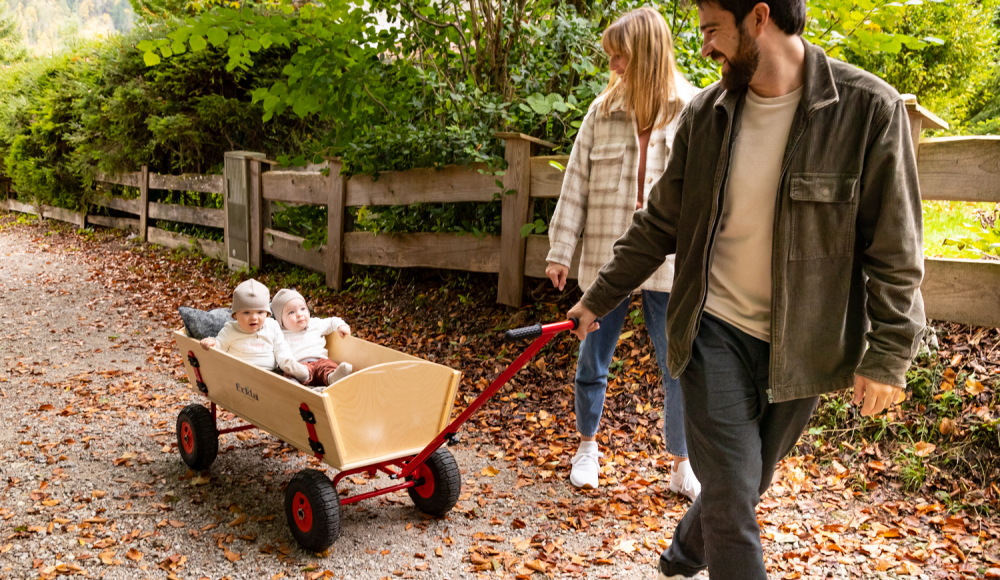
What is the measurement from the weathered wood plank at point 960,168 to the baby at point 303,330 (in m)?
3.12

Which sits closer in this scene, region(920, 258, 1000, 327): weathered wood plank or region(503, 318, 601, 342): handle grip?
region(503, 318, 601, 342): handle grip

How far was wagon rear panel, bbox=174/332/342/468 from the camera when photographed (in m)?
2.95

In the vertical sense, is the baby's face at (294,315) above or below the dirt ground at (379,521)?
above

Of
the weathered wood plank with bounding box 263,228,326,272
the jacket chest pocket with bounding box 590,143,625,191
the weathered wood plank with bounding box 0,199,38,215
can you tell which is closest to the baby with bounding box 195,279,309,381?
the jacket chest pocket with bounding box 590,143,625,191

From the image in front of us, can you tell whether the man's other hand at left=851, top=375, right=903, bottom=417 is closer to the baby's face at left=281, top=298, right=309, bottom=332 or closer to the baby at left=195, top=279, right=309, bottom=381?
the baby at left=195, top=279, right=309, bottom=381

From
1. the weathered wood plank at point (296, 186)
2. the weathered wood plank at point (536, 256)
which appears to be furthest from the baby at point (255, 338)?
the weathered wood plank at point (296, 186)

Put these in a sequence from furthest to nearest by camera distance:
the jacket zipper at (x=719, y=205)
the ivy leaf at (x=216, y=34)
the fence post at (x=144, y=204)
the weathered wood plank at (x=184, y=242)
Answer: the fence post at (x=144, y=204) → the weathered wood plank at (x=184, y=242) → the ivy leaf at (x=216, y=34) → the jacket zipper at (x=719, y=205)

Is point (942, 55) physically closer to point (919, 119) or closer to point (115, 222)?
point (919, 119)

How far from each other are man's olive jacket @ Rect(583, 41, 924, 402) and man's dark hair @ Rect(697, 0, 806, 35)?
0.33 feet

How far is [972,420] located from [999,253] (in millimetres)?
998

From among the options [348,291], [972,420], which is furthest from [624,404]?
[348,291]

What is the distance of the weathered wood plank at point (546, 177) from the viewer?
5.11 m

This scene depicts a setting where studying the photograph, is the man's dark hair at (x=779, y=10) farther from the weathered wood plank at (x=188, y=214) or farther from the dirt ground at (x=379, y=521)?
the weathered wood plank at (x=188, y=214)

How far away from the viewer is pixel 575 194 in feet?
11.7
